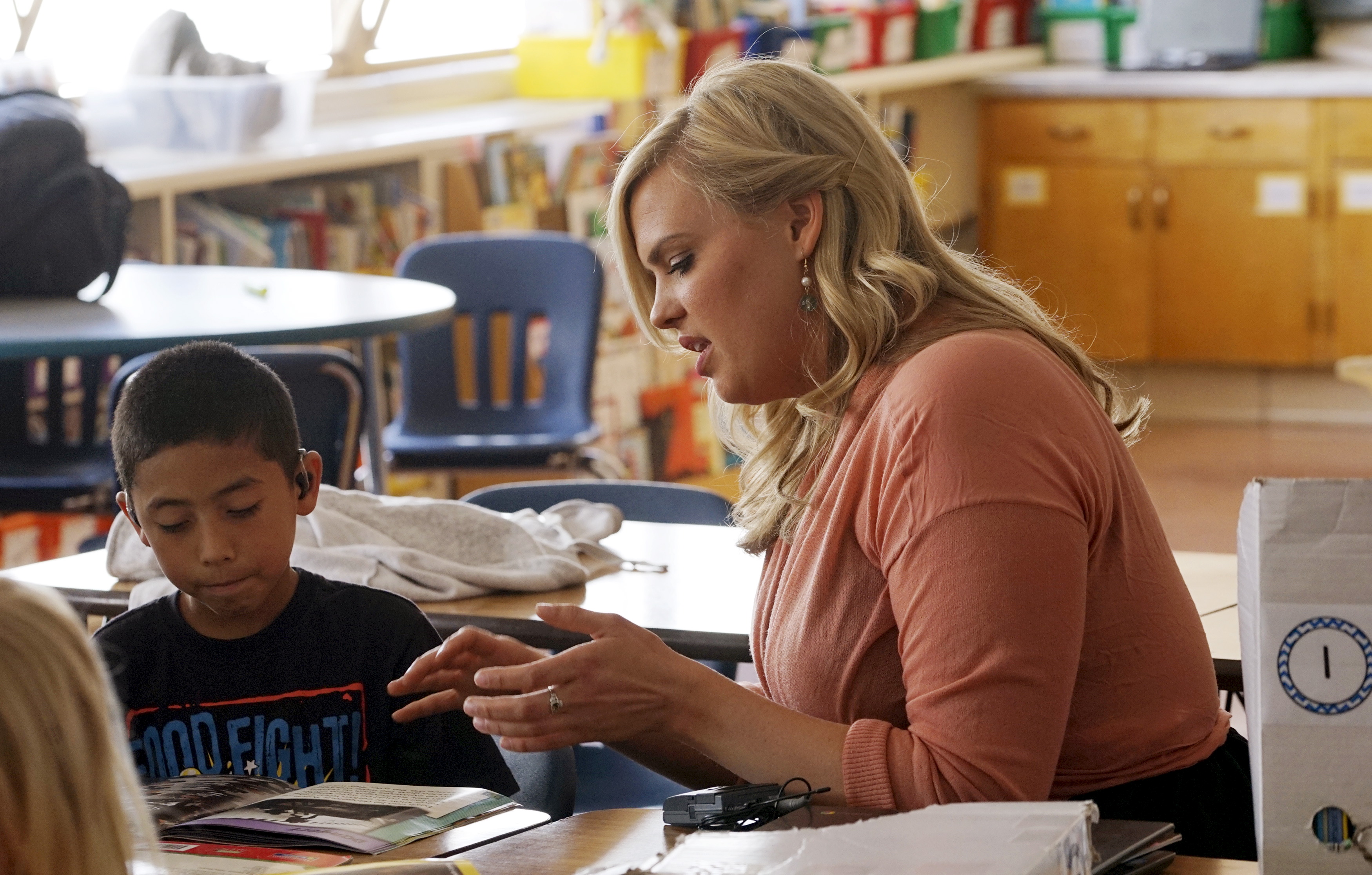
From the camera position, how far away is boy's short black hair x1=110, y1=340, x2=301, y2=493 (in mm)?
1571

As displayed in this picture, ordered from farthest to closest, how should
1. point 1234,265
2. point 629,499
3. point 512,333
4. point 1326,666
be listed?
point 1234,265
point 512,333
point 629,499
point 1326,666

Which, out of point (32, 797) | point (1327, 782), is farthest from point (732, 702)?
point (32, 797)

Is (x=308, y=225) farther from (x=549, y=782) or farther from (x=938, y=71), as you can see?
(x=938, y=71)

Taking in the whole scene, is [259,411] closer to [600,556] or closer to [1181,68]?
[600,556]

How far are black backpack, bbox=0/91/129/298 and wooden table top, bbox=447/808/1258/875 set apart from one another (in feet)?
6.60

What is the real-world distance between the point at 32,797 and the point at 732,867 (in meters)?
0.36

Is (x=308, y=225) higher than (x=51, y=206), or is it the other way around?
(x=51, y=206)

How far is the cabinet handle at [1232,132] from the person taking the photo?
5.88 metres

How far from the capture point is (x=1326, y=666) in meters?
0.97

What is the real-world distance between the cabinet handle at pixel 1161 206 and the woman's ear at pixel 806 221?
192 inches

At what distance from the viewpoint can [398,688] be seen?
1438 mm

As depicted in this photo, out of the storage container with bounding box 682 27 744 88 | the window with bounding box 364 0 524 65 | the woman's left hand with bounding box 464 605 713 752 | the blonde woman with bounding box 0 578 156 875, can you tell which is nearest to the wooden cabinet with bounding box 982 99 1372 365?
the storage container with bounding box 682 27 744 88

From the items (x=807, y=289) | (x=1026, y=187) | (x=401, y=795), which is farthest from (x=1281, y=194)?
(x=401, y=795)

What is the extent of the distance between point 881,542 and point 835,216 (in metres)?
0.30
